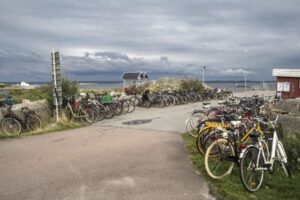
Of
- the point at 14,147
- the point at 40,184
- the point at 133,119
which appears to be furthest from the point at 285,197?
the point at 133,119

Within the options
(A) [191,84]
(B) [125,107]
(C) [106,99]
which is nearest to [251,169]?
(C) [106,99]

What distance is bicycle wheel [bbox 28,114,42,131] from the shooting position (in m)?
13.4

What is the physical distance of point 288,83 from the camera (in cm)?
1959

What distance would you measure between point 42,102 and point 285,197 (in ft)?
36.0

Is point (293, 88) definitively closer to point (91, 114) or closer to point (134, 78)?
point (91, 114)

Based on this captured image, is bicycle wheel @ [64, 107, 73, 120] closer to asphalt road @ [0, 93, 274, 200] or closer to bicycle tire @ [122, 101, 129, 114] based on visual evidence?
asphalt road @ [0, 93, 274, 200]

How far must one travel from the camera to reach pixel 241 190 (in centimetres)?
631

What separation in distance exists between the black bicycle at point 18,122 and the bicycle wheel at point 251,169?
8.57m

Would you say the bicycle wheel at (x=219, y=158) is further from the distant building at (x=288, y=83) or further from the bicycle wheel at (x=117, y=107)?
the distant building at (x=288, y=83)

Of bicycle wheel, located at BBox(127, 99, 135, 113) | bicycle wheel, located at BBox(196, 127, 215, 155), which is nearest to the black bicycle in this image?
bicycle wheel, located at BBox(127, 99, 135, 113)

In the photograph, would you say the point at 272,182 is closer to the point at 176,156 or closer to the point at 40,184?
the point at 176,156

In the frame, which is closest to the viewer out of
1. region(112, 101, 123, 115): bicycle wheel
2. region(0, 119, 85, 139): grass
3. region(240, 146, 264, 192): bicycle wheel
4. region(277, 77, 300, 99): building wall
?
region(240, 146, 264, 192): bicycle wheel

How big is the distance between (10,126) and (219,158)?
27.2ft

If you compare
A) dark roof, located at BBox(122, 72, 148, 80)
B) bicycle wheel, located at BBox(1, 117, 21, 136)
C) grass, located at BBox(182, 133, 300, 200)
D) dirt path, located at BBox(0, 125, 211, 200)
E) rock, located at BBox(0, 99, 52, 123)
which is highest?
dark roof, located at BBox(122, 72, 148, 80)
